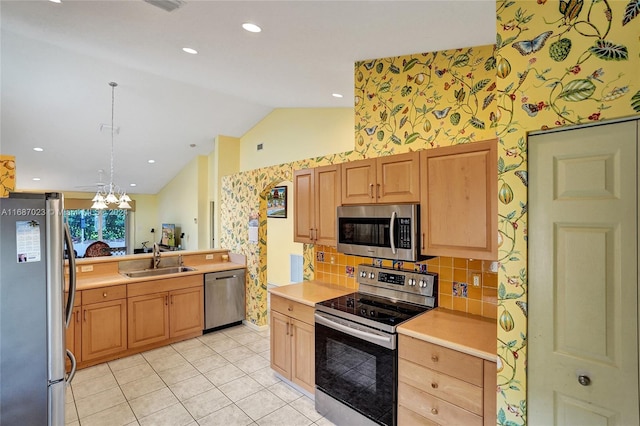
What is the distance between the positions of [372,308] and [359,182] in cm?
106

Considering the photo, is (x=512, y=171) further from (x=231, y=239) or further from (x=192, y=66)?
(x=231, y=239)

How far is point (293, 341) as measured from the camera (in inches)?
116

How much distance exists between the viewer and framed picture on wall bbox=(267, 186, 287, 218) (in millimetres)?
6379

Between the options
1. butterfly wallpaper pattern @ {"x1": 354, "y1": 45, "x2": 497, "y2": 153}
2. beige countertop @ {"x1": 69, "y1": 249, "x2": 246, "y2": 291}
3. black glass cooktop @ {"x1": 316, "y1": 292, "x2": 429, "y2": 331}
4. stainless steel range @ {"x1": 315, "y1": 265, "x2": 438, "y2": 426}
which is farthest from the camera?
beige countertop @ {"x1": 69, "y1": 249, "x2": 246, "y2": 291}

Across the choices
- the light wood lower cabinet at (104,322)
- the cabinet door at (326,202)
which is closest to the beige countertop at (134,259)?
A: the light wood lower cabinet at (104,322)

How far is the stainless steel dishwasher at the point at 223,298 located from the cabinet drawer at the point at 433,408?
315 centimetres

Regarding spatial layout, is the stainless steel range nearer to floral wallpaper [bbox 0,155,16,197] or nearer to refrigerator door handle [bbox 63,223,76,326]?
refrigerator door handle [bbox 63,223,76,326]

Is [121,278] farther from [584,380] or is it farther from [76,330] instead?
[584,380]

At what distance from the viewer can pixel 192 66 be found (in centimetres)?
350

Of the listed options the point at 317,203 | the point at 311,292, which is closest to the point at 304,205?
the point at 317,203

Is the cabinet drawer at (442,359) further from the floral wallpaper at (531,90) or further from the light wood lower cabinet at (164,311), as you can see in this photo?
the light wood lower cabinet at (164,311)

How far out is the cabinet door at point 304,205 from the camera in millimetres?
3139

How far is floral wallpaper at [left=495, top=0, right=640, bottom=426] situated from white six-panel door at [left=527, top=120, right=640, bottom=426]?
5cm

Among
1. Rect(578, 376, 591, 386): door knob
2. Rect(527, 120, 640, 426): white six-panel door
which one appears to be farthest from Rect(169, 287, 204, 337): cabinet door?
Rect(578, 376, 591, 386): door knob
